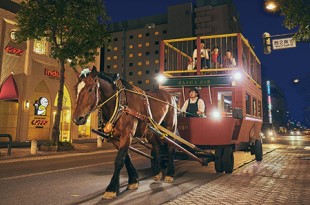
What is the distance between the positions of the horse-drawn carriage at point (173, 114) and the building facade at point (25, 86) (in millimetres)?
15695

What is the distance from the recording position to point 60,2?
56.5 ft

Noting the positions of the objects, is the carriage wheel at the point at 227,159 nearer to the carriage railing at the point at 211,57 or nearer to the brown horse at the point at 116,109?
the carriage railing at the point at 211,57

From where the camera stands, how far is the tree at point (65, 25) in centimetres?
1706

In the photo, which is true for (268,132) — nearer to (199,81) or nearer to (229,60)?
(229,60)

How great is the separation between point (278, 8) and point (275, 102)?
124 m

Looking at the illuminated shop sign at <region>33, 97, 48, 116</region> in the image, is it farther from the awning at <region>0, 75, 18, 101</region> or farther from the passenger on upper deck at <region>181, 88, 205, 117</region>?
the passenger on upper deck at <region>181, 88, 205, 117</region>

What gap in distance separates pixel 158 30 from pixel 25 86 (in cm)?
6731

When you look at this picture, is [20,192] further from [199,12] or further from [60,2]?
[199,12]

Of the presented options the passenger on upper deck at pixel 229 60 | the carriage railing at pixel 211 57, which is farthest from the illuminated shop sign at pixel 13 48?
the passenger on upper deck at pixel 229 60

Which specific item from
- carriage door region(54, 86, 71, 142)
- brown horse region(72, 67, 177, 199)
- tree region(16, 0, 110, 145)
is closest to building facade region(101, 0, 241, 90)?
carriage door region(54, 86, 71, 142)

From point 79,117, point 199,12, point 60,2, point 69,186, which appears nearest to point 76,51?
point 60,2

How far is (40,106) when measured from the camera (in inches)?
983

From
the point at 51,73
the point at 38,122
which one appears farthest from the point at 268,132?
the point at 38,122

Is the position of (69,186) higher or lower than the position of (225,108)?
lower
